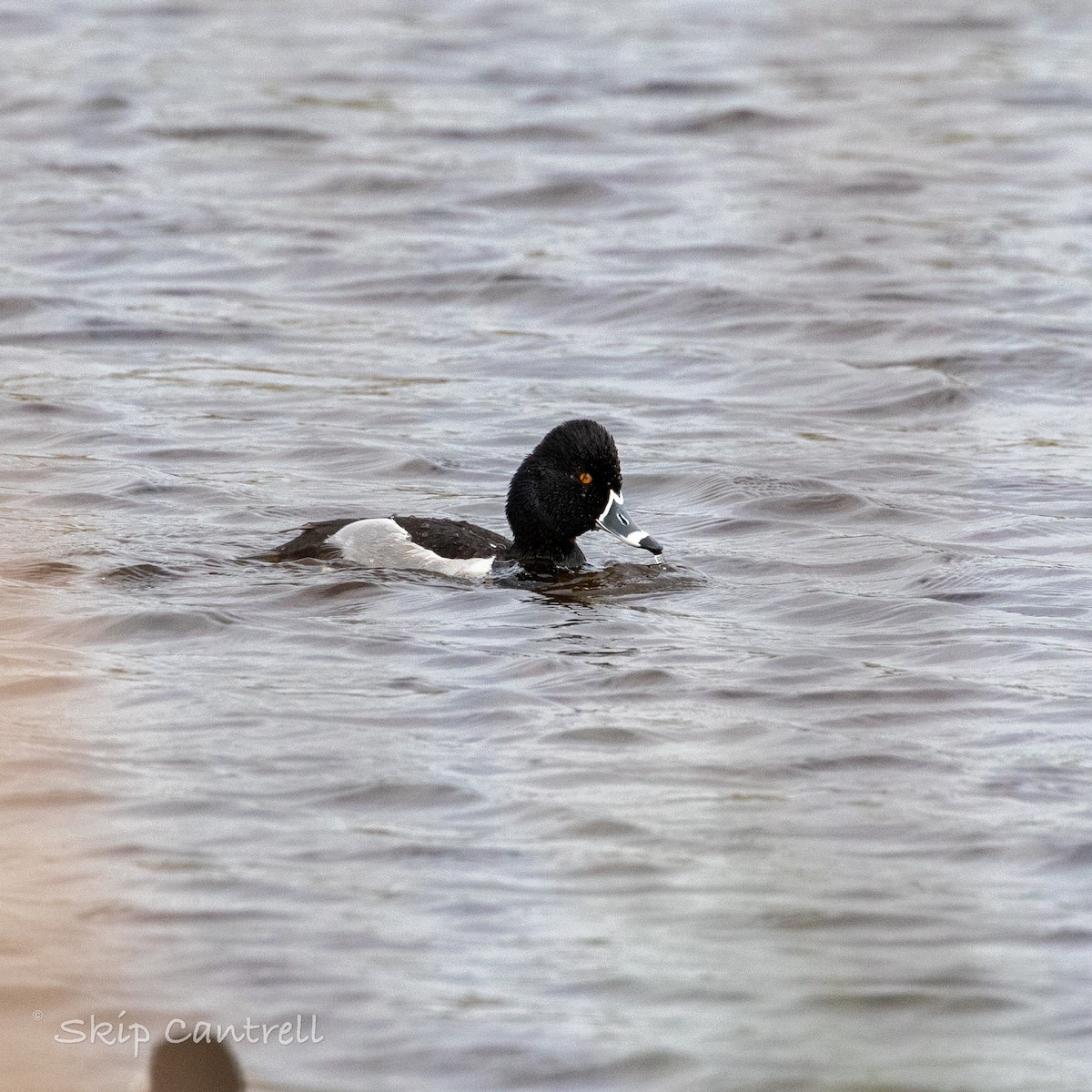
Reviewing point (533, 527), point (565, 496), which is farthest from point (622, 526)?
point (533, 527)

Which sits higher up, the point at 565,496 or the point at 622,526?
the point at 565,496

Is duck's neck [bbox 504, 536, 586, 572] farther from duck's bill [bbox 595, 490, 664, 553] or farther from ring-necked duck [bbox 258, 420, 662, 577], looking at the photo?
duck's bill [bbox 595, 490, 664, 553]

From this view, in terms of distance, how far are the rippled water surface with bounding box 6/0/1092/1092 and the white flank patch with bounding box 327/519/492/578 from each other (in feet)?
0.30

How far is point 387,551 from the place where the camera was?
31.4 ft

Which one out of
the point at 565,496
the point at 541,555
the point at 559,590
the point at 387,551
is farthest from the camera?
the point at 541,555

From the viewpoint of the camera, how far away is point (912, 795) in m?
6.75

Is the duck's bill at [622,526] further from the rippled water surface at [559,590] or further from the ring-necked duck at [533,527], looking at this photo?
the rippled water surface at [559,590]

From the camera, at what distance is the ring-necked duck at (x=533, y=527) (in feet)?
31.6

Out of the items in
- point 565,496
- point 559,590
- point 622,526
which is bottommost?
point 559,590

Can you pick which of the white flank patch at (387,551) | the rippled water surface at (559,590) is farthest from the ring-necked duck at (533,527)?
the rippled water surface at (559,590)

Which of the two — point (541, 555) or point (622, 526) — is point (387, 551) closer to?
point (541, 555)

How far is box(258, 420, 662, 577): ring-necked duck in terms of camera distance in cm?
964

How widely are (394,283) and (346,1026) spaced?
466 inches

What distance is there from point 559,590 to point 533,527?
0.36 metres
